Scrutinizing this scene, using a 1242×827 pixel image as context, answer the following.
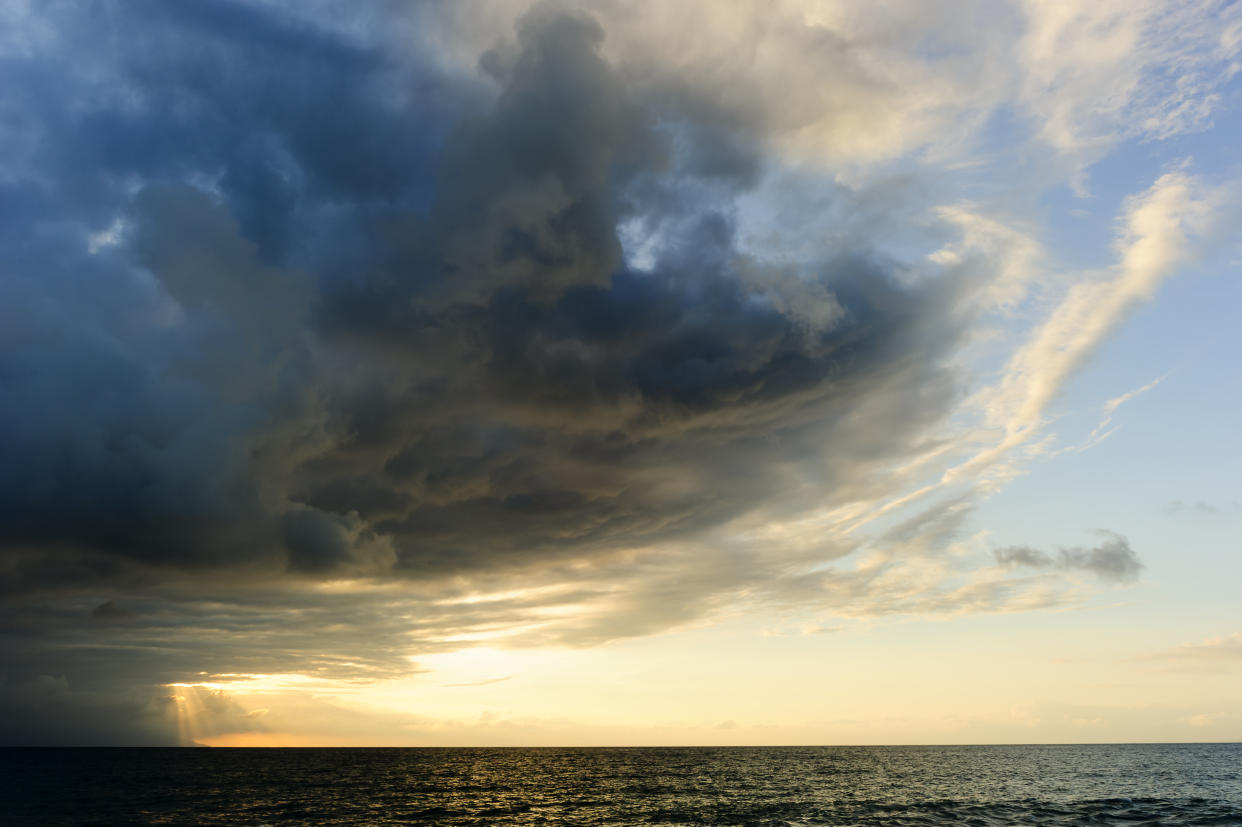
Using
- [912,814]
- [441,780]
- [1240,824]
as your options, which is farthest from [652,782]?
[1240,824]

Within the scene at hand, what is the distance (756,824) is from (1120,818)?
1454 inches

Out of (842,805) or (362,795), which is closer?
(842,805)

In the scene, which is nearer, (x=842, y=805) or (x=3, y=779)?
(x=842, y=805)

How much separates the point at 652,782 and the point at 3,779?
470ft

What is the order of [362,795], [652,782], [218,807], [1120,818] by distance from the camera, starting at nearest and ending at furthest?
[1120,818] < [218,807] < [362,795] < [652,782]

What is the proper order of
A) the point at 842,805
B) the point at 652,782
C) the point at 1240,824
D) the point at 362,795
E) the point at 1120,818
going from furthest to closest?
the point at 652,782 < the point at 362,795 < the point at 842,805 < the point at 1120,818 < the point at 1240,824

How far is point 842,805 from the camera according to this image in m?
86.6

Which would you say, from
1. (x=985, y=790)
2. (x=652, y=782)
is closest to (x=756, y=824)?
(x=985, y=790)

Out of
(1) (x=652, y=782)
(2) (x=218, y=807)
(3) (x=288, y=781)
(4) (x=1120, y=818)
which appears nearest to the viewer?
(4) (x=1120, y=818)

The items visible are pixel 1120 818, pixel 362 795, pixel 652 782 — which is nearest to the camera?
pixel 1120 818

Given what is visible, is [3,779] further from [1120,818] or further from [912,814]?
Result: [1120,818]

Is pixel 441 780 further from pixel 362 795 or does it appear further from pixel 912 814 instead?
pixel 912 814

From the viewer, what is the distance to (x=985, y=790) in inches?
4149

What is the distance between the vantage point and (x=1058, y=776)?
440 feet
